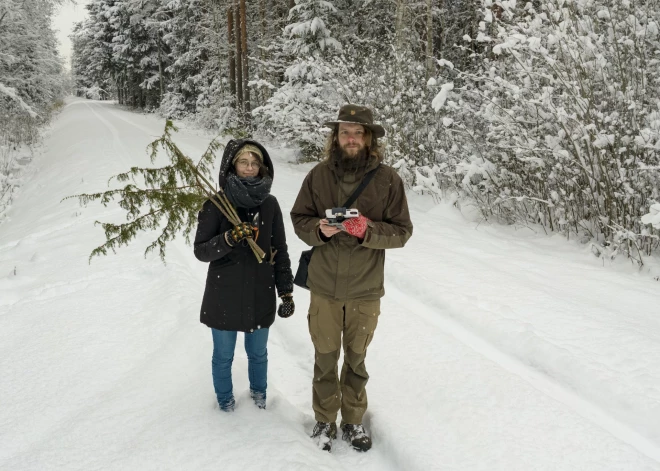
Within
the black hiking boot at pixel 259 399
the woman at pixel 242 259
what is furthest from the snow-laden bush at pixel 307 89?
the black hiking boot at pixel 259 399

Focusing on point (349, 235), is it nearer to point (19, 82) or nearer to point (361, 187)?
point (361, 187)

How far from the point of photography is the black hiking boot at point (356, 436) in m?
3.18

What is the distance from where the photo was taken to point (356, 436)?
3201mm

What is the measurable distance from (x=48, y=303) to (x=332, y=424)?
3921mm

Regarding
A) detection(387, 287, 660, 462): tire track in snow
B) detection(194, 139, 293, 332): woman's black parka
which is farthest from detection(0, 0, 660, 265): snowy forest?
detection(387, 287, 660, 462): tire track in snow

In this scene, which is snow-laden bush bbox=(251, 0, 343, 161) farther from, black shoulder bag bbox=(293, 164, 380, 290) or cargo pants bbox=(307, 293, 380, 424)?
cargo pants bbox=(307, 293, 380, 424)

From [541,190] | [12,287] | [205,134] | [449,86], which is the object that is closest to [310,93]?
[449,86]

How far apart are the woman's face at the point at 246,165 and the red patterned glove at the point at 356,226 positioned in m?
0.78

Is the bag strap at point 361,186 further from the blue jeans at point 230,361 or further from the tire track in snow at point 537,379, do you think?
the tire track in snow at point 537,379

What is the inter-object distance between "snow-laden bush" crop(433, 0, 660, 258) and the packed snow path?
81 cm

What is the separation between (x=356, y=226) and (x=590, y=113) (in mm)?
4998

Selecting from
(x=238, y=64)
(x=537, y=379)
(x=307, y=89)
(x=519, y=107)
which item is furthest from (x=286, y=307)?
(x=238, y=64)

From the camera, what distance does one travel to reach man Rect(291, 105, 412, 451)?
2.84m

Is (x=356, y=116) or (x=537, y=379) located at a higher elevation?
(x=356, y=116)
